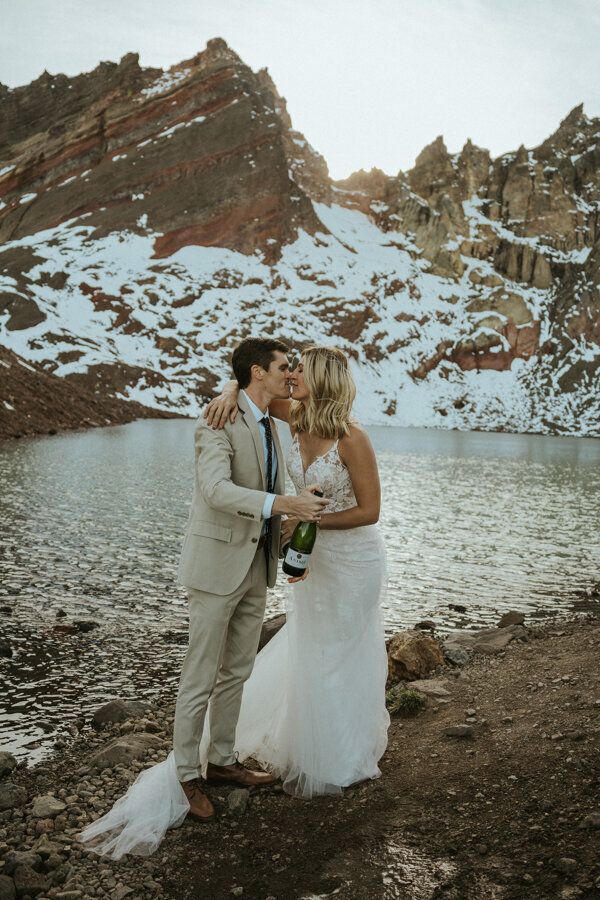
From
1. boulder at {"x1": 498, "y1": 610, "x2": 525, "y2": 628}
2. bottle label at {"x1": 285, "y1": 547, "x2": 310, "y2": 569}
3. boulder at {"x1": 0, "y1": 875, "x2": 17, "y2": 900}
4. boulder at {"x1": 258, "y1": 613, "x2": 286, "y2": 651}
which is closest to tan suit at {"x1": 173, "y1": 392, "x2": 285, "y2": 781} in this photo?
bottle label at {"x1": 285, "y1": 547, "x2": 310, "y2": 569}

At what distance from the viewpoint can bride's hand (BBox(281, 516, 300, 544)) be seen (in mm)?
5484

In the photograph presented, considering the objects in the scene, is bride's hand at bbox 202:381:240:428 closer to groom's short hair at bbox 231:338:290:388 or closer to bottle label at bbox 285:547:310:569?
Answer: groom's short hair at bbox 231:338:290:388

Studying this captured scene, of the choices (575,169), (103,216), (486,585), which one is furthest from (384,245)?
(486,585)

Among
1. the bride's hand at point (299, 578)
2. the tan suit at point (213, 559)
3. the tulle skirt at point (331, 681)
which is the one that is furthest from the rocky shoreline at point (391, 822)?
the bride's hand at point (299, 578)

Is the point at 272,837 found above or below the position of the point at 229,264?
below

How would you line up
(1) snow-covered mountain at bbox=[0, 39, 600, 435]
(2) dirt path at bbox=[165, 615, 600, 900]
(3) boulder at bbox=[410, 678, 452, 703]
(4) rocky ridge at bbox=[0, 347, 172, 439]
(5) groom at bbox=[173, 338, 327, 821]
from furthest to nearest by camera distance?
(1) snow-covered mountain at bbox=[0, 39, 600, 435] < (4) rocky ridge at bbox=[0, 347, 172, 439] < (3) boulder at bbox=[410, 678, 452, 703] < (5) groom at bbox=[173, 338, 327, 821] < (2) dirt path at bbox=[165, 615, 600, 900]

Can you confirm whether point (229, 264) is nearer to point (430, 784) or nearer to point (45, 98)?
point (45, 98)

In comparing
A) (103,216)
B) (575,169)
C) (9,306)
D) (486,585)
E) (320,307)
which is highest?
(575,169)

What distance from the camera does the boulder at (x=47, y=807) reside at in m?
5.36

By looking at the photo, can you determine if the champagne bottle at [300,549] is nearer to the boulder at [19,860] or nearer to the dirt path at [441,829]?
the dirt path at [441,829]

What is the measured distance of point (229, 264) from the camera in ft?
455

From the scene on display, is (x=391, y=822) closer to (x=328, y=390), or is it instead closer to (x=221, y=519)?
(x=221, y=519)

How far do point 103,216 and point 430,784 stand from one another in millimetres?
148122

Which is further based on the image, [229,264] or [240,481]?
[229,264]
